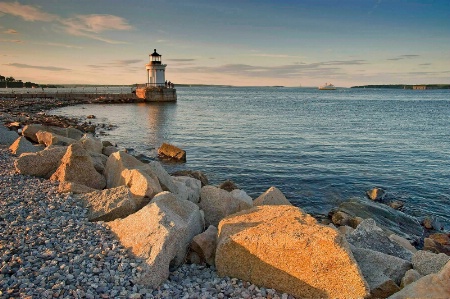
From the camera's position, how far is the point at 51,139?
14.3m

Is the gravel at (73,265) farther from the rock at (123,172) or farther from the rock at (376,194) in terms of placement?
the rock at (376,194)

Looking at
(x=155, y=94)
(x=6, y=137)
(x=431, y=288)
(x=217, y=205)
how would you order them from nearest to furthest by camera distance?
1. (x=431, y=288)
2. (x=217, y=205)
3. (x=6, y=137)
4. (x=155, y=94)

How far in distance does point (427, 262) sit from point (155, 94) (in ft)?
205

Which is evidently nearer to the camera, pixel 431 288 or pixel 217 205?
pixel 431 288

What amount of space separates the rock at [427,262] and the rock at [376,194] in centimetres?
819

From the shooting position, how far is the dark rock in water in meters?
11.5

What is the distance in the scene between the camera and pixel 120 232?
6477 millimetres

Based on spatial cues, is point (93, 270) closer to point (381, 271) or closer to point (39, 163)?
point (381, 271)

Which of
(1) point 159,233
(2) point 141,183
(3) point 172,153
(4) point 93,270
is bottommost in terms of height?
(3) point 172,153

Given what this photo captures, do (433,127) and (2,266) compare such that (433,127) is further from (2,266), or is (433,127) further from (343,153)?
(2,266)

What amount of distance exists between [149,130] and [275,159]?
1657cm

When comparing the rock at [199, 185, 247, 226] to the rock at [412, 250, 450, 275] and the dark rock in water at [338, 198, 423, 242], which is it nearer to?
the rock at [412, 250, 450, 275]

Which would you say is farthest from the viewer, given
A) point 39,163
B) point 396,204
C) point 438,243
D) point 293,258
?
point 396,204

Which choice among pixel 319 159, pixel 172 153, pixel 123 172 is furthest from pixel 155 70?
pixel 123 172
